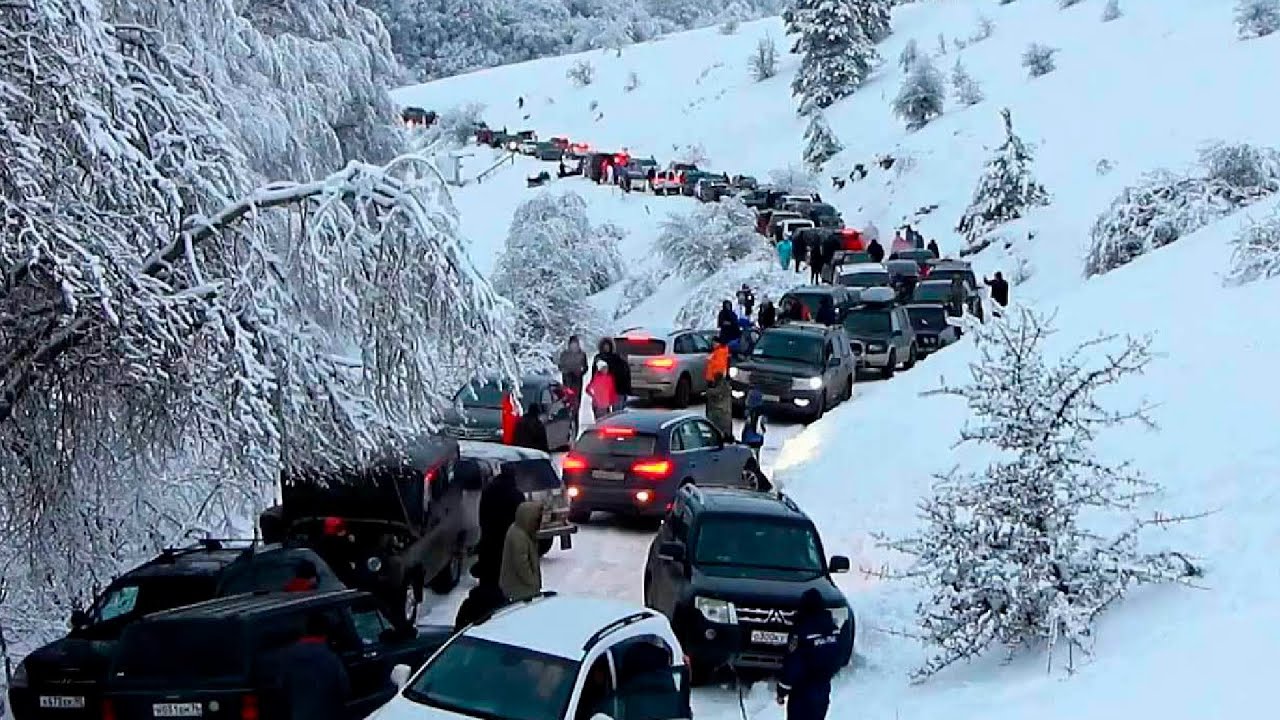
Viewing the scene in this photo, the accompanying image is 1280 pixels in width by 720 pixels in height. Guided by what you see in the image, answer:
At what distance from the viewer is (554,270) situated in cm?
4497

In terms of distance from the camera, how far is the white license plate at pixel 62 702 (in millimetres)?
11125

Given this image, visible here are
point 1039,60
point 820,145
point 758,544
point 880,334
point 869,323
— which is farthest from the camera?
point 820,145

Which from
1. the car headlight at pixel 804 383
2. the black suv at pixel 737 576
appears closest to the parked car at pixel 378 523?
the black suv at pixel 737 576

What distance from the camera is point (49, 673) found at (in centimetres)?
1119

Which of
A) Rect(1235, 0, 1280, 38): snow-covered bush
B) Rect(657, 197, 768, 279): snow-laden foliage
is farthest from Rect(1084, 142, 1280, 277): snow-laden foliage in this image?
Rect(1235, 0, 1280, 38): snow-covered bush

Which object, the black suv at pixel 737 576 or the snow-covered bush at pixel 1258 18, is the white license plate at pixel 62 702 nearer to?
the black suv at pixel 737 576

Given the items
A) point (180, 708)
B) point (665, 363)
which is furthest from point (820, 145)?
point (180, 708)

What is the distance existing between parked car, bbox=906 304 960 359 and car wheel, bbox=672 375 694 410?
24.6 ft

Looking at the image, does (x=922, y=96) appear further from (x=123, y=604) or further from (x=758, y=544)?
(x=123, y=604)

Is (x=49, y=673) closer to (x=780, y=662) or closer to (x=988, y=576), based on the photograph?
(x=780, y=662)

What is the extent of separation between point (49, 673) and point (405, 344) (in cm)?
343

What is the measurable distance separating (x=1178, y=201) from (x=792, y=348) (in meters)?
13.3

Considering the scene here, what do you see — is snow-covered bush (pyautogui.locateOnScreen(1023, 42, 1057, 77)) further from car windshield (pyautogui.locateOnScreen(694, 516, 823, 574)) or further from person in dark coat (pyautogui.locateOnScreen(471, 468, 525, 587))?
person in dark coat (pyautogui.locateOnScreen(471, 468, 525, 587))

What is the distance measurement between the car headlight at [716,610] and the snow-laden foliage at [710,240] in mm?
34107
